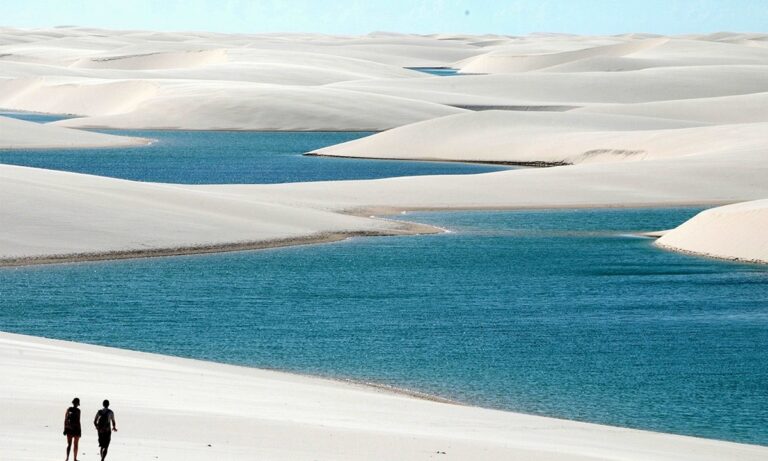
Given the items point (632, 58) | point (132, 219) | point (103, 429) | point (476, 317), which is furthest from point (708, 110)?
point (103, 429)

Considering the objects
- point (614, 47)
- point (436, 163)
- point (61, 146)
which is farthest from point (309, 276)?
point (614, 47)

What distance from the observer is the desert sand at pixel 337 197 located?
15508 millimetres

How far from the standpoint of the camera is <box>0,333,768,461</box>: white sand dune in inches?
559

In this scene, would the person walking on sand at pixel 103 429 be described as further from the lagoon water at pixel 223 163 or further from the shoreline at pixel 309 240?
the lagoon water at pixel 223 163

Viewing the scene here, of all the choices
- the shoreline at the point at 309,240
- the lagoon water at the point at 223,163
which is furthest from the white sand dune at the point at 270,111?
the shoreline at the point at 309,240

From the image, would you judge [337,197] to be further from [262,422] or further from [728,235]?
[262,422]

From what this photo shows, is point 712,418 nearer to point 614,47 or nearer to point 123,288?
point 123,288

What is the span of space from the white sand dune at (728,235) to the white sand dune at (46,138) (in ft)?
161

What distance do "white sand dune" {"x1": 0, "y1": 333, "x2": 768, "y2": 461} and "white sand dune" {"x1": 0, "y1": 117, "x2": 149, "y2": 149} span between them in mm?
62906

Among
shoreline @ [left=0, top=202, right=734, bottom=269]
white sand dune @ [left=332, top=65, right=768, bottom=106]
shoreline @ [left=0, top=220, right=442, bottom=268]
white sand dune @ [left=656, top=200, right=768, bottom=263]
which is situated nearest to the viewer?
shoreline @ [left=0, top=220, right=442, bottom=268]

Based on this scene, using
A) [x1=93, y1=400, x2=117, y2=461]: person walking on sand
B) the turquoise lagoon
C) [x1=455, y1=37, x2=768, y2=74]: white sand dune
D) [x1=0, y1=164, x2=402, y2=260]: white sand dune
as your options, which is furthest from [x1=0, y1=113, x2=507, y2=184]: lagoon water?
[x1=455, y1=37, x2=768, y2=74]: white sand dune

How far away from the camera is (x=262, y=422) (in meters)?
15.7

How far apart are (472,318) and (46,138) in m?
60.9

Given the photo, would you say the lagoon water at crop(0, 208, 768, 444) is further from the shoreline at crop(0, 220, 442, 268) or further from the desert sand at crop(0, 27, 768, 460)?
the desert sand at crop(0, 27, 768, 460)
